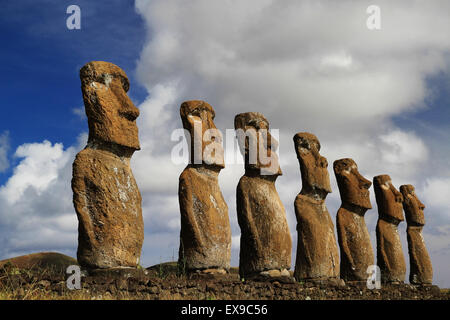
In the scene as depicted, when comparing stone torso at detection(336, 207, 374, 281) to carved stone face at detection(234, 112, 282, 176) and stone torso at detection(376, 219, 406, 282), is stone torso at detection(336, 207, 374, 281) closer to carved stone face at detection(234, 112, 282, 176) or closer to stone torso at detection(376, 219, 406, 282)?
stone torso at detection(376, 219, 406, 282)

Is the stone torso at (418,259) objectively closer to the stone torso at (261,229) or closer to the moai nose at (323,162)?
the moai nose at (323,162)

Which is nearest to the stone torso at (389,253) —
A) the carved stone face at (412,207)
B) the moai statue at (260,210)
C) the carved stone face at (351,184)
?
the carved stone face at (351,184)

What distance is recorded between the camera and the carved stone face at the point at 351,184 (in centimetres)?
1653

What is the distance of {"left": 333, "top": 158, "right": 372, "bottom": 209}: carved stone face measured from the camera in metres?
16.5

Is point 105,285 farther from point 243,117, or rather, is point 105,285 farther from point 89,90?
point 243,117

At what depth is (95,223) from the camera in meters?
9.27

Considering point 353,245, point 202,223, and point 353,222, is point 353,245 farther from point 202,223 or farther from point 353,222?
point 202,223

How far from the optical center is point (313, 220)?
543 inches

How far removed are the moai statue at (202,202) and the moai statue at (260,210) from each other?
2.92 feet

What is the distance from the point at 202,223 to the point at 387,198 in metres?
10.7

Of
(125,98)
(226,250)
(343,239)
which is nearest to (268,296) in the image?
(226,250)
